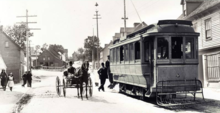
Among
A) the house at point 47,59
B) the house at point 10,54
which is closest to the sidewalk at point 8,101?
the house at point 10,54

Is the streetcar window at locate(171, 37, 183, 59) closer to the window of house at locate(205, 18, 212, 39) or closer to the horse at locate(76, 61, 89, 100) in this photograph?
the horse at locate(76, 61, 89, 100)

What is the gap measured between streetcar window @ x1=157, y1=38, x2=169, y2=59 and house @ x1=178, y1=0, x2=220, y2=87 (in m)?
8.01

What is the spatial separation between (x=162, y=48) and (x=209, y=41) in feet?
30.5

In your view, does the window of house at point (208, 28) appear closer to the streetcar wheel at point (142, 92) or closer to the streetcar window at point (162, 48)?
the streetcar wheel at point (142, 92)

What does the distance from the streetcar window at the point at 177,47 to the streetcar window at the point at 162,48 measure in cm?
27

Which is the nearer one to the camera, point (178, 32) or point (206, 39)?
point (178, 32)

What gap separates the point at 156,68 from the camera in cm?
1047

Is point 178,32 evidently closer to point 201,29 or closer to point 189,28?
point 189,28

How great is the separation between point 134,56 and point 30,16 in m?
24.2

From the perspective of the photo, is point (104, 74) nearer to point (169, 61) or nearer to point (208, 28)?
point (169, 61)

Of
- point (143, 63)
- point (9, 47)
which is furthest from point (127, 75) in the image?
point (9, 47)

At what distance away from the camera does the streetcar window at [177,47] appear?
1080 centimetres

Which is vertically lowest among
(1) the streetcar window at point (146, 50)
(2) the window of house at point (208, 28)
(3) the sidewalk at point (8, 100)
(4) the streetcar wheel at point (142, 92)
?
(3) the sidewalk at point (8, 100)

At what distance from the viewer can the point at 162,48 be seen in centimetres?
1088
